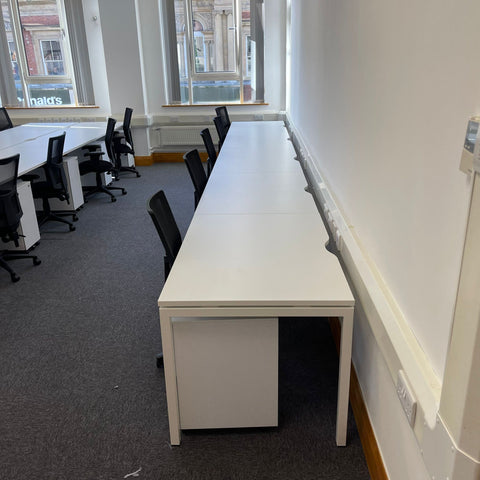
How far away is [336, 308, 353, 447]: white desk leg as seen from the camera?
1.72 metres

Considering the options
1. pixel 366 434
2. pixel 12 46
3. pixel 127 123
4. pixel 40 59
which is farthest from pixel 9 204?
pixel 12 46

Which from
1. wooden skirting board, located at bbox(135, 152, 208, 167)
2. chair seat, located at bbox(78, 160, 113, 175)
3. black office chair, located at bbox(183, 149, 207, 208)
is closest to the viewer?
black office chair, located at bbox(183, 149, 207, 208)

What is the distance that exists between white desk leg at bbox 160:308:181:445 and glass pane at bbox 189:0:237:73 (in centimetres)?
660

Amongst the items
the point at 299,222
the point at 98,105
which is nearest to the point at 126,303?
the point at 299,222

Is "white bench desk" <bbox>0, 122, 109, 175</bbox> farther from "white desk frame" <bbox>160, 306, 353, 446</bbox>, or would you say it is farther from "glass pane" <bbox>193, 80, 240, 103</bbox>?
"white desk frame" <bbox>160, 306, 353, 446</bbox>

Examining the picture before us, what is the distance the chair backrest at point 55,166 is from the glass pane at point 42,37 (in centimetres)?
412

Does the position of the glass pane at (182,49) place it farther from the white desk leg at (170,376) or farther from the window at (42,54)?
the white desk leg at (170,376)

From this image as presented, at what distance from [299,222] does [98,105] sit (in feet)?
20.6

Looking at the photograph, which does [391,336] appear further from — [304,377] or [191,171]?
[191,171]

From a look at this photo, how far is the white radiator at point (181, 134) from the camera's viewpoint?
24.9 ft

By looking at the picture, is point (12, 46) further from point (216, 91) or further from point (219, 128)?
point (219, 128)

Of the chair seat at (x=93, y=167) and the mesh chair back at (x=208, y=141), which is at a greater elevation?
the mesh chair back at (x=208, y=141)

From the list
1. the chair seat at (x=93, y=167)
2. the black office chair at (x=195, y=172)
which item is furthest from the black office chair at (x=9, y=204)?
the chair seat at (x=93, y=167)

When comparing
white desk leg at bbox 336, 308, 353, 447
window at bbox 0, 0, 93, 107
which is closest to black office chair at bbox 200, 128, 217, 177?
white desk leg at bbox 336, 308, 353, 447
